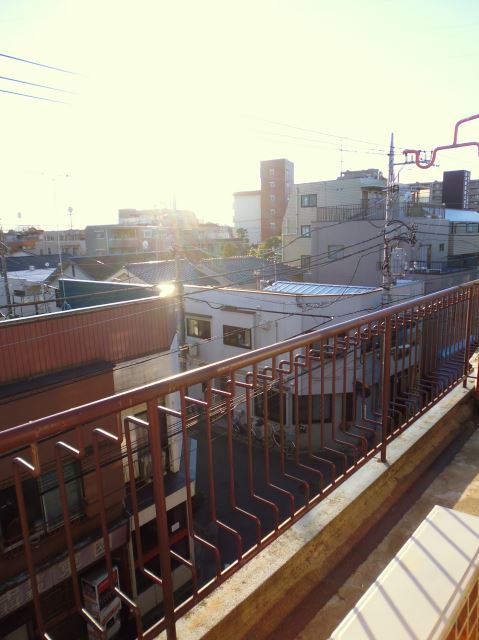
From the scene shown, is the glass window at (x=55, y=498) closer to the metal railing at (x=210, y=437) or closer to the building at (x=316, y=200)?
the metal railing at (x=210, y=437)

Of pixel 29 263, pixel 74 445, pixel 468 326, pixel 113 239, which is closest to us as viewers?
pixel 468 326

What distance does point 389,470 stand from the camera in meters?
2.70

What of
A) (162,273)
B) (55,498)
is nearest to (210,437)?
(55,498)

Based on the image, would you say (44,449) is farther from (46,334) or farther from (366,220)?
(366,220)

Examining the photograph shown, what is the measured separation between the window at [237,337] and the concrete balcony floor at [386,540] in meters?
13.0

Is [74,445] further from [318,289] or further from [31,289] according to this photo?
[31,289]

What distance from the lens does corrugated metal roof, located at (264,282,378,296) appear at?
619 inches

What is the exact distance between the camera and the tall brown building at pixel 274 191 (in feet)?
156

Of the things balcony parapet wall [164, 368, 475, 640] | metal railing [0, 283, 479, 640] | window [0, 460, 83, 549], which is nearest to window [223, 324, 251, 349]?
metal railing [0, 283, 479, 640]

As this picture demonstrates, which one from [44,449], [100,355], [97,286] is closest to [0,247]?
[97,286]

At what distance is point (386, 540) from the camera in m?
2.31

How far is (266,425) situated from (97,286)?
450 inches

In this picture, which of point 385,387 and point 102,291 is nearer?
point 385,387

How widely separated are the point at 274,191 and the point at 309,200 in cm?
1780
